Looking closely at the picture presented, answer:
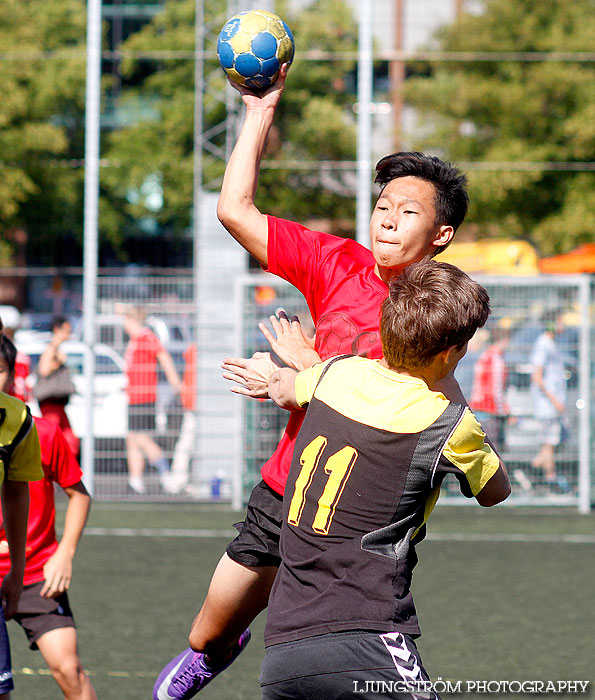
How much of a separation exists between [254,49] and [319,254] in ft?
2.29

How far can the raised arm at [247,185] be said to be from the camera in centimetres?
333

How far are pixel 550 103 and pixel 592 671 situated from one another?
64.5ft

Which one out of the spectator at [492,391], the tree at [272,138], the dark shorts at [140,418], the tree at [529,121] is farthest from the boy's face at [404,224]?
the tree at [272,138]

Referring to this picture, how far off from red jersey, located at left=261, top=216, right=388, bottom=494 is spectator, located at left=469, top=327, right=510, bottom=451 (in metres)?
8.65

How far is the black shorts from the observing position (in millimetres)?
3611

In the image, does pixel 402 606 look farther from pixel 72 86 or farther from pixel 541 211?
pixel 72 86

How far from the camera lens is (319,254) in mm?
3488

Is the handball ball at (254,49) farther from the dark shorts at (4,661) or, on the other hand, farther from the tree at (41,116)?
the tree at (41,116)

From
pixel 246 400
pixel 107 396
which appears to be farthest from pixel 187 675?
pixel 107 396

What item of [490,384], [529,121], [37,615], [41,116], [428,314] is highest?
[41,116]

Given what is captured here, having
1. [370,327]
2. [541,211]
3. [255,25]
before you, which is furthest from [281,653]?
[541,211]

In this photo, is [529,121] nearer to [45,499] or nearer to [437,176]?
[45,499]

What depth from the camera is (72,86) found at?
2594 centimetres

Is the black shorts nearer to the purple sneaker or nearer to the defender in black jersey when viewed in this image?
the purple sneaker
